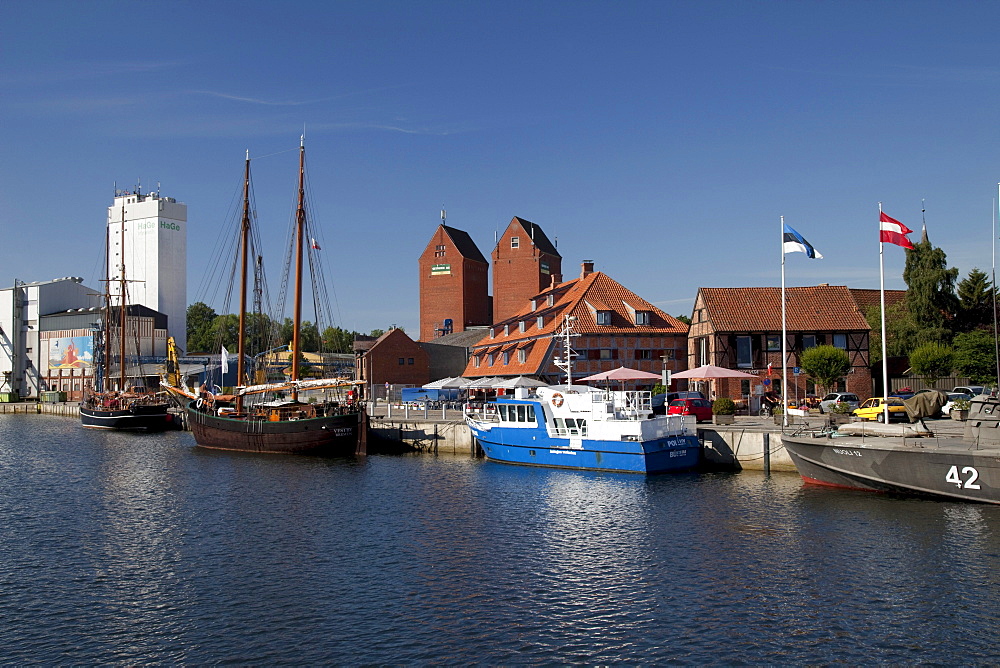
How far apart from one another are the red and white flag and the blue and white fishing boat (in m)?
11.7

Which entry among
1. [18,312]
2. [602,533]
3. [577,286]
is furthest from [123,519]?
[18,312]

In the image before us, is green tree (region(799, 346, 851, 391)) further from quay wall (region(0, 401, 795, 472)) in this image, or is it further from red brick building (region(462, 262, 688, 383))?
quay wall (region(0, 401, 795, 472))

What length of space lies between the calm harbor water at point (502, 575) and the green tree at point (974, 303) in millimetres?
44354

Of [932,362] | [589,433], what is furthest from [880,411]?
[932,362]

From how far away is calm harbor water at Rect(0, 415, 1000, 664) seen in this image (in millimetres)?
15172

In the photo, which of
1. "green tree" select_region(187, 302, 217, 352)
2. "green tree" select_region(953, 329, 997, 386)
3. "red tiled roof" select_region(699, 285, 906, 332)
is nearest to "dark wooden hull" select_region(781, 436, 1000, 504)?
"red tiled roof" select_region(699, 285, 906, 332)

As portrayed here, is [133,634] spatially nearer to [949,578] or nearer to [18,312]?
[949,578]

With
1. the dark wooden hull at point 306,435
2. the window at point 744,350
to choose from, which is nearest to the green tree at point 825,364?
the window at point 744,350

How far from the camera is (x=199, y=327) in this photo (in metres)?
180

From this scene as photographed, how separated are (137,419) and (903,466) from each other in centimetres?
6379

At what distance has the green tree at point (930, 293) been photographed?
64.6 metres

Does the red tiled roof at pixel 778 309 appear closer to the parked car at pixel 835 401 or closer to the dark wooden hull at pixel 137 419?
the parked car at pixel 835 401

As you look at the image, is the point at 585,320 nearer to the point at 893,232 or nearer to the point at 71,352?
the point at 893,232

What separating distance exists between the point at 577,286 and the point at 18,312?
306 feet
